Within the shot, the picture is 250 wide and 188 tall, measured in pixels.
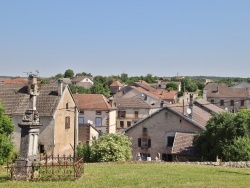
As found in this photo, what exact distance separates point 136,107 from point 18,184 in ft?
173

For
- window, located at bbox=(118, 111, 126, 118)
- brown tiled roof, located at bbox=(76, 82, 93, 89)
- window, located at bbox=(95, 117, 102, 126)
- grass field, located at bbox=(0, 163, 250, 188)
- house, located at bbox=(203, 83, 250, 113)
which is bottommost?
grass field, located at bbox=(0, 163, 250, 188)

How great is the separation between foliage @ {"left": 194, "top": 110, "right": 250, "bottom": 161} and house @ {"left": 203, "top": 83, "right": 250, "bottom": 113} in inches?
2202

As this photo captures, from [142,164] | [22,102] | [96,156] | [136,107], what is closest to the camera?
[142,164]

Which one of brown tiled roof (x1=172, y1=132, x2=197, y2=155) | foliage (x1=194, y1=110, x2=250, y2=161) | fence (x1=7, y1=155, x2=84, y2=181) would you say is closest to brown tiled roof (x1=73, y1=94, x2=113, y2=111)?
brown tiled roof (x1=172, y1=132, x2=197, y2=155)

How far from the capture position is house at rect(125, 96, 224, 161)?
129 feet

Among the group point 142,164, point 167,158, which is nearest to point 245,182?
point 142,164

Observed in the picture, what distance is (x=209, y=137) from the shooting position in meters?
33.7

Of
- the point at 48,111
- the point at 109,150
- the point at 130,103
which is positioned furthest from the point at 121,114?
the point at 109,150

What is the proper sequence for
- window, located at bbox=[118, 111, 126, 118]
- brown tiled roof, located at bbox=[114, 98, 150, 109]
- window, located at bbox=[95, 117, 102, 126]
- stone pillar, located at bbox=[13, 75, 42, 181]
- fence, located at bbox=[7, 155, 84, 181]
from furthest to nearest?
window, located at bbox=[118, 111, 126, 118] → brown tiled roof, located at bbox=[114, 98, 150, 109] → window, located at bbox=[95, 117, 102, 126] → stone pillar, located at bbox=[13, 75, 42, 181] → fence, located at bbox=[7, 155, 84, 181]

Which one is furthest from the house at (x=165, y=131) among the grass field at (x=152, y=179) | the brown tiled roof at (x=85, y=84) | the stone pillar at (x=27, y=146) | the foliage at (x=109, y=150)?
the brown tiled roof at (x=85, y=84)

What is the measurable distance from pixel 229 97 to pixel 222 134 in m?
61.3

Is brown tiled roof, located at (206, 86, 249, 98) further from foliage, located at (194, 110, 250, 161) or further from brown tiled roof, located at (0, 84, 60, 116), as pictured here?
brown tiled roof, located at (0, 84, 60, 116)

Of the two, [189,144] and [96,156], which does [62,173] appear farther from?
[189,144]

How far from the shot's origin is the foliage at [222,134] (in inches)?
1233
